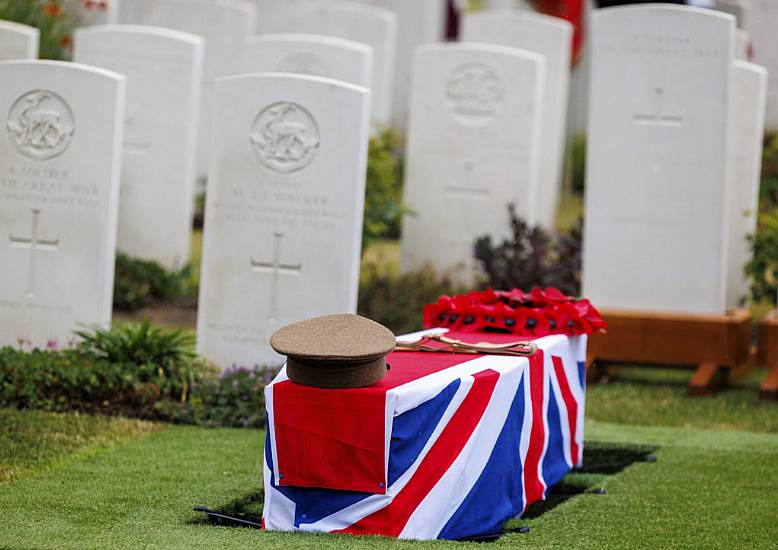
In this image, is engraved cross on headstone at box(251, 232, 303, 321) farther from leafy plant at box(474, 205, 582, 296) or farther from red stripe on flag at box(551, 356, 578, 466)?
leafy plant at box(474, 205, 582, 296)

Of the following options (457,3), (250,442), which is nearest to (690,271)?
(250,442)

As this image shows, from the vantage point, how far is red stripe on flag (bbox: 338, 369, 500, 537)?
454 centimetres

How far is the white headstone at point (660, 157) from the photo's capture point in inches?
336

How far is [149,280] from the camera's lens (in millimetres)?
10375

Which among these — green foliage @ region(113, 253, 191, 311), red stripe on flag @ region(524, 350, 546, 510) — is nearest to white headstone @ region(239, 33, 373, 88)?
green foliage @ region(113, 253, 191, 311)

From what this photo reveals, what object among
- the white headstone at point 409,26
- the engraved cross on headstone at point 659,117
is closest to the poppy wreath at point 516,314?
the engraved cross on headstone at point 659,117

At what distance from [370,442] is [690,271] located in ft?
15.4

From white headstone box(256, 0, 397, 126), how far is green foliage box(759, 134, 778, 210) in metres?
4.53

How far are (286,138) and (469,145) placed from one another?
3.48 meters

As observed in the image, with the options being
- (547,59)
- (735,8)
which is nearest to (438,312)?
(547,59)

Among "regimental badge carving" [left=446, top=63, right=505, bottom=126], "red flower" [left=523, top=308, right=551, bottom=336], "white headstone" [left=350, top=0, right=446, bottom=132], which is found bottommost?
"red flower" [left=523, top=308, right=551, bottom=336]

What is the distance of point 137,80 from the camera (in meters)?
10.6

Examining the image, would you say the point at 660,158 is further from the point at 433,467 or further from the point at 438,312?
the point at 433,467

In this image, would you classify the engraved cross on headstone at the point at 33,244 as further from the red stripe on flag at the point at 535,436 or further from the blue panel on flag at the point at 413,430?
the blue panel on flag at the point at 413,430
